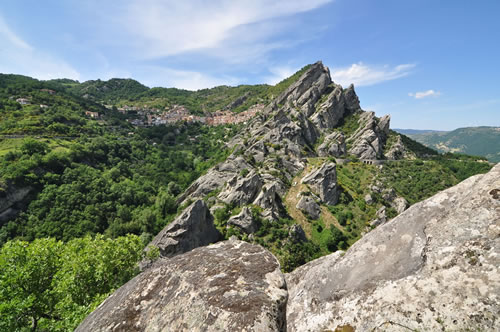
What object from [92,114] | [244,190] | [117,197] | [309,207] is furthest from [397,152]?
[92,114]

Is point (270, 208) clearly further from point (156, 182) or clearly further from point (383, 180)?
point (156, 182)

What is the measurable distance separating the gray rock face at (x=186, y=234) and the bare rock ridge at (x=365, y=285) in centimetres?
→ 3682

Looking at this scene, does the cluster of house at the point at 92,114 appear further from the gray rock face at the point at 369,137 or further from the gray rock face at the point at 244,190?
the gray rock face at the point at 369,137

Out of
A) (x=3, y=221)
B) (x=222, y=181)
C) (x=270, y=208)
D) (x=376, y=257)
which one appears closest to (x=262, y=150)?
(x=222, y=181)

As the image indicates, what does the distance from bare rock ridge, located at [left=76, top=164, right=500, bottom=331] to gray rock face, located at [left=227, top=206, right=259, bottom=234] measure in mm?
38834

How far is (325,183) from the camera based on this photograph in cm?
5325

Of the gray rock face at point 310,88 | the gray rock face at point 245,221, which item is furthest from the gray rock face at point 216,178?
the gray rock face at point 310,88

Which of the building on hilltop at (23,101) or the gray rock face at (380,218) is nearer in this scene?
the gray rock face at (380,218)

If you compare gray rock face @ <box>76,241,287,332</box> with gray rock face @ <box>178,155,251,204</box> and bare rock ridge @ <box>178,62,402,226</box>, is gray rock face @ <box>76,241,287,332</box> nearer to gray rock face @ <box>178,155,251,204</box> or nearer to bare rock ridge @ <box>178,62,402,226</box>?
bare rock ridge @ <box>178,62,402,226</box>

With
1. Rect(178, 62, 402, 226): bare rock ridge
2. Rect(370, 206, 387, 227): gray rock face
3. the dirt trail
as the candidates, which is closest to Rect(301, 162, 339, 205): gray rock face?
Rect(178, 62, 402, 226): bare rock ridge

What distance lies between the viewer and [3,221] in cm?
5950

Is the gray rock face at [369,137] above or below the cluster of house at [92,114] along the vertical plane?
below

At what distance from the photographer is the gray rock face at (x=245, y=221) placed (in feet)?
143

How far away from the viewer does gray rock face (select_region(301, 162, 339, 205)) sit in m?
52.6
